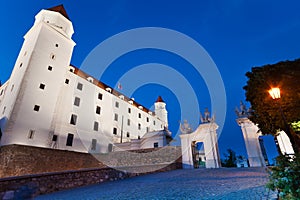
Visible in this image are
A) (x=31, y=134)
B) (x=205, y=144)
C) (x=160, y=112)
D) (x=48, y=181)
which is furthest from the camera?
(x=160, y=112)

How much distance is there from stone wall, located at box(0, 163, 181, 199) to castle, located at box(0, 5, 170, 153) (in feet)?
46.5

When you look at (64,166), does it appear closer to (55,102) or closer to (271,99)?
(55,102)

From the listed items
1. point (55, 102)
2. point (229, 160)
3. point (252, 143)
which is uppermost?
point (55, 102)

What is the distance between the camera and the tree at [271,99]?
893cm

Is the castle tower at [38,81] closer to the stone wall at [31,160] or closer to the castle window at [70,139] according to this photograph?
the stone wall at [31,160]

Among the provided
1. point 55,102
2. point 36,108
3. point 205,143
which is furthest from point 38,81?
point 205,143

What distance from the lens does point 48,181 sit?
6621 mm

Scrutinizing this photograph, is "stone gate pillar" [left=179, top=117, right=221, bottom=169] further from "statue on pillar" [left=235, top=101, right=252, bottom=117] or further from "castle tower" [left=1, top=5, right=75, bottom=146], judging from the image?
"castle tower" [left=1, top=5, right=75, bottom=146]

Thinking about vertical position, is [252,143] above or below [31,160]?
above

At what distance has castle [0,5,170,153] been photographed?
18.9 m

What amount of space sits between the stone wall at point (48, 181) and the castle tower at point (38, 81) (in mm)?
14110

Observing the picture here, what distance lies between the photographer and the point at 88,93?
28.0m

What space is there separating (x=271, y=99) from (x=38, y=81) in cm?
2454

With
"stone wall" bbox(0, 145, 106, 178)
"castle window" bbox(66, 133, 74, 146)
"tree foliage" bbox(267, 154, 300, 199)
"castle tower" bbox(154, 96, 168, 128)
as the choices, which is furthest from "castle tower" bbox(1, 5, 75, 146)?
"castle tower" bbox(154, 96, 168, 128)
